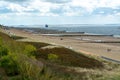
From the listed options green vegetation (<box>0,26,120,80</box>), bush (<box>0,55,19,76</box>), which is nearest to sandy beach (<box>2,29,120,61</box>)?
green vegetation (<box>0,26,120,80</box>)

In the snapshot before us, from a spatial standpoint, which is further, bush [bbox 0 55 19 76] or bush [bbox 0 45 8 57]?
bush [bbox 0 45 8 57]

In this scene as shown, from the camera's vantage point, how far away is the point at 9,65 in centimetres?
1245

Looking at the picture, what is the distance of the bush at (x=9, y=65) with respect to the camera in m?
12.2

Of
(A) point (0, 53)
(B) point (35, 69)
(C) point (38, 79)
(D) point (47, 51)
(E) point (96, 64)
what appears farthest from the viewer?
(D) point (47, 51)

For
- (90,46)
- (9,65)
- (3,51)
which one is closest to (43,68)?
(9,65)

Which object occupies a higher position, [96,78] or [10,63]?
[10,63]

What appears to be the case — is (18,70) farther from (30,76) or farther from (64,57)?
(64,57)

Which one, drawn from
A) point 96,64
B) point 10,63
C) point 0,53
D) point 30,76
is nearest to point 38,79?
point 30,76

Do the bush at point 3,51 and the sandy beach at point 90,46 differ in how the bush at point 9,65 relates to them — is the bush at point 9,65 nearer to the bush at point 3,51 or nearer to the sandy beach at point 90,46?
the bush at point 3,51

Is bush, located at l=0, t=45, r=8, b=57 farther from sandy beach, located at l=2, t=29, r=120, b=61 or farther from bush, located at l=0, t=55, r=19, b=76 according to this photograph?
sandy beach, located at l=2, t=29, r=120, b=61

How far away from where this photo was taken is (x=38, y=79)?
1040 centimetres

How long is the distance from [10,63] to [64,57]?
793 cm

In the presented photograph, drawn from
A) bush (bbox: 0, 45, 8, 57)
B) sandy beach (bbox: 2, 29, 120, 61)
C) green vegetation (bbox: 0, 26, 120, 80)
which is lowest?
sandy beach (bbox: 2, 29, 120, 61)

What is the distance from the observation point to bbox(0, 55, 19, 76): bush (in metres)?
12.2
